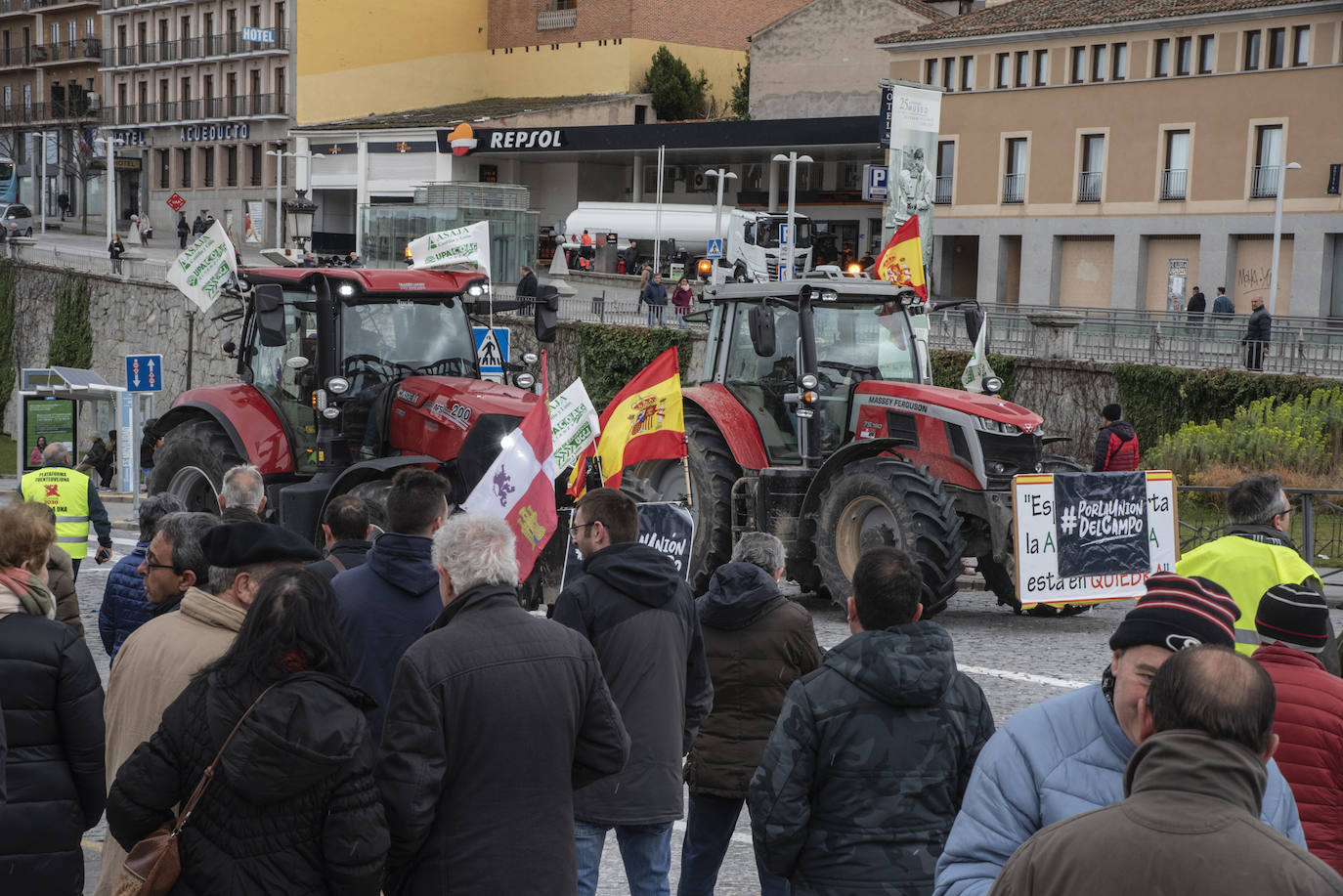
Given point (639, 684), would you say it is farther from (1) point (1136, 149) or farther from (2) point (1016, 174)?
(2) point (1016, 174)

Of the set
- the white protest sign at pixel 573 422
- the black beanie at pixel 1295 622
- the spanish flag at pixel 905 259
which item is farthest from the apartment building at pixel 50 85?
the black beanie at pixel 1295 622

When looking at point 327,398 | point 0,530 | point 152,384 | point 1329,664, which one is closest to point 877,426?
point 327,398

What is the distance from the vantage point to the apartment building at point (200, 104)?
73.6 meters

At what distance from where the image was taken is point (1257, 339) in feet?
83.3

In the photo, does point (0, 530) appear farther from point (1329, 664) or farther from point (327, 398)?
point (327, 398)

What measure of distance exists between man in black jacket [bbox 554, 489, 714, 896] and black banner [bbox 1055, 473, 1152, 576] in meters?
7.54

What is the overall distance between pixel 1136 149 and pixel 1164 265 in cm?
335

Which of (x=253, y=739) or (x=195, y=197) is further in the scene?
(x=195, y=197)

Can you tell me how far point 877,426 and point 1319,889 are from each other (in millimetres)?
10522

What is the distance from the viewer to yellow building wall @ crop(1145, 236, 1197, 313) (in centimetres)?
4322

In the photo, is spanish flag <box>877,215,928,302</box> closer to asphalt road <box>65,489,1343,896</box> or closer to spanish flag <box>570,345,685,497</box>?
asphalt road <box>65,489,1343,896</box>

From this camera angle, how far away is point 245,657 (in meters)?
3.88

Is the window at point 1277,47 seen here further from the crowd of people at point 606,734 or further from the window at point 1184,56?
the crowd of people at point 606,734

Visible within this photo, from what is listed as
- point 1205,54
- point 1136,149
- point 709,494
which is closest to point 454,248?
point 709,494
